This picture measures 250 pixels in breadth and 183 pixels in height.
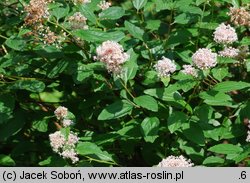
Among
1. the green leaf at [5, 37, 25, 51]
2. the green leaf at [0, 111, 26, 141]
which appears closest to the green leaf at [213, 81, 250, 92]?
the green leaf at [5, 37, 25, 51]

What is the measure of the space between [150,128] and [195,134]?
0.23 metres

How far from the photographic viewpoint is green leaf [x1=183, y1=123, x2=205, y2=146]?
2600 mm

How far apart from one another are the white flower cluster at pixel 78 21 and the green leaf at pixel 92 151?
0.62m

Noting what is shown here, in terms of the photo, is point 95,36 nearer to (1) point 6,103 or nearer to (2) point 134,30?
(2) point 134,30

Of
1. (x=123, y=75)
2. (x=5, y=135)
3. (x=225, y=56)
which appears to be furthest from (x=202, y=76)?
(x=5, y=135)

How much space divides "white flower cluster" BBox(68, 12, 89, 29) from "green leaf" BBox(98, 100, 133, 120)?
0.46 meters

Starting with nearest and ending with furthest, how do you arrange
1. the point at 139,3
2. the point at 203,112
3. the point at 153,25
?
the point at 203,112 → the point at 139,3 → the point at 153,25

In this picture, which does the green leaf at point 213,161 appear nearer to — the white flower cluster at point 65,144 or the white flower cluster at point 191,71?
the white flower cluster at point 191,71

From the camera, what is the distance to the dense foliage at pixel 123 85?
8.30 ft

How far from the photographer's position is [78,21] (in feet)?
9.07

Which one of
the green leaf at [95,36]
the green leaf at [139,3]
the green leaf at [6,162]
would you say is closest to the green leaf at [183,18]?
the green leaf at [139,3]

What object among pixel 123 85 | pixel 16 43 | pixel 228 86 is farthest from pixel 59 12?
pixel 228 86

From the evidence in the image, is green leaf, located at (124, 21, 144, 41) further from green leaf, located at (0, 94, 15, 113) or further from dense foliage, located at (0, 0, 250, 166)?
green leaf, located at (0, 94, 15, 113)

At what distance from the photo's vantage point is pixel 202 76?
247 cm
